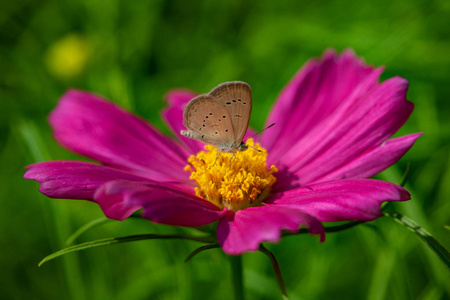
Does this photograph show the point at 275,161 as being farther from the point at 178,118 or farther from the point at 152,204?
the point at 152,204

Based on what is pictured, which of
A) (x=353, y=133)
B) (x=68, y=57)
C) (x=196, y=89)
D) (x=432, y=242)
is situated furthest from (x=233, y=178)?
(x=68, y=57)

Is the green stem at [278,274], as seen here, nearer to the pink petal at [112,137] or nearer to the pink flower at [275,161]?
the pink flower at [275,161]

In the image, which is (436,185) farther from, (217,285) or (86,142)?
(86,142)

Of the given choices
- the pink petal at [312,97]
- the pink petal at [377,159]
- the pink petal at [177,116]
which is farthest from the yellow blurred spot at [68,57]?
the pink petal at [377,159]

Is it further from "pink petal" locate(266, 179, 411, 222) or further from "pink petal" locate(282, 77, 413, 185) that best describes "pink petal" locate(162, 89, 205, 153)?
"pink petal" locate(266, 179, 411, 222)

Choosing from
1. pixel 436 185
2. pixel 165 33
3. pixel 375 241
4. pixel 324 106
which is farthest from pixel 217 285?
pixel 165 33
